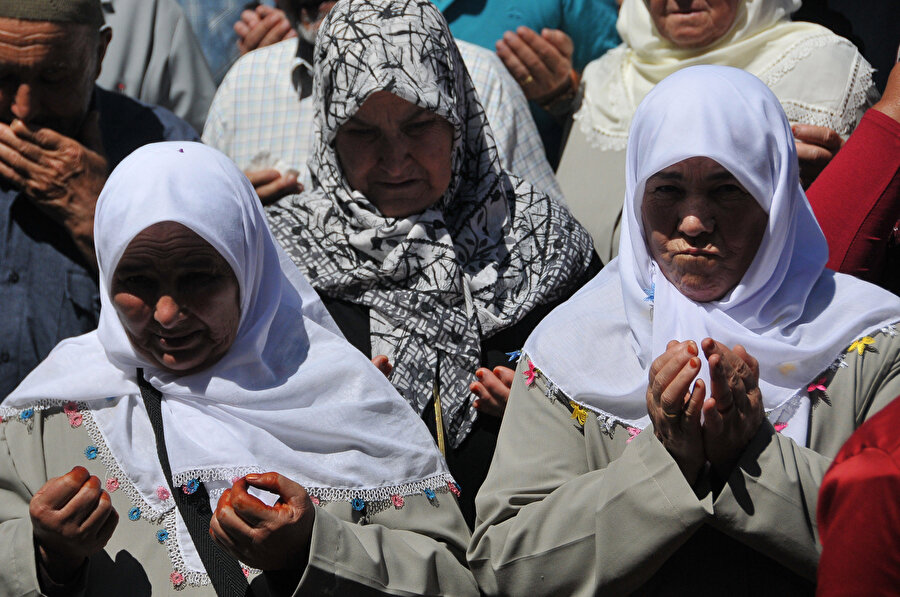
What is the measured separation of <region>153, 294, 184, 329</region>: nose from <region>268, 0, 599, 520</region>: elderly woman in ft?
2.38

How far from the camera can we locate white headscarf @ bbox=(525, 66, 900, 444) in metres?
2.74

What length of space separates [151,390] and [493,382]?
0.90 metres

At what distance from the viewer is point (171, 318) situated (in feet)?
9.27

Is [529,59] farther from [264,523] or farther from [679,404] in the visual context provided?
[264,523]

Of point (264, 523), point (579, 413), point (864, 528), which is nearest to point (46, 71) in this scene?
point (264, 523)

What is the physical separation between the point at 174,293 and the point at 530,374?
878 mm

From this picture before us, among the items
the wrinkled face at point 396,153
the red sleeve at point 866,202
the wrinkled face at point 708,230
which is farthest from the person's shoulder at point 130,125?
the red sleeve at point 866,202

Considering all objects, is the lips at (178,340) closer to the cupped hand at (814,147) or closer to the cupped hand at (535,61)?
the cupped hand at (814,147)

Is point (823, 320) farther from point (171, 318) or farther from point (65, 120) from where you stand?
point (65, 120)

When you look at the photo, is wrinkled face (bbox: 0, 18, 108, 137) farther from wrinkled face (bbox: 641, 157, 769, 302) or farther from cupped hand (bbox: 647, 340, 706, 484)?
cupped hand (bbox: 647, 340, 706, 484)

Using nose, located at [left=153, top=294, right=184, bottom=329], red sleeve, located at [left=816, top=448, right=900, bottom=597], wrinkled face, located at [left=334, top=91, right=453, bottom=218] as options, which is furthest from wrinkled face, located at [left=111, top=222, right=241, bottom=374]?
red sleeve, located at [left=816, top=448, right=900, bottom=597]

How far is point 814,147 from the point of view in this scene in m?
3.84

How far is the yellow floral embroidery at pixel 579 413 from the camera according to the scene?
279 cm

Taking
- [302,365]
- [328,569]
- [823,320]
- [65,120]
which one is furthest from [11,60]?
[823,320]
